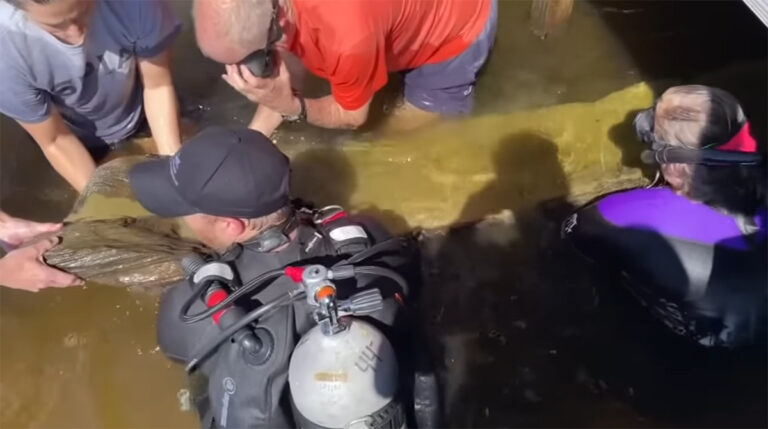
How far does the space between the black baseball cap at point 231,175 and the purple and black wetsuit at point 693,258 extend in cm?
142

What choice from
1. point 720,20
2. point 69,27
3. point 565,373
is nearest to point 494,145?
point 565,373

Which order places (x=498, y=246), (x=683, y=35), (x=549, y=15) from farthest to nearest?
(x=683, y=35)
(x=549, y=15)
(x=498, y=246)

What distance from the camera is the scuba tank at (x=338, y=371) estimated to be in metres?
1.66

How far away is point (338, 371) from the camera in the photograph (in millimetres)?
1665

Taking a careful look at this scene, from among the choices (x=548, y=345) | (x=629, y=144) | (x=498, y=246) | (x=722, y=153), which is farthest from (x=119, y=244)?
(x=629, y=144)

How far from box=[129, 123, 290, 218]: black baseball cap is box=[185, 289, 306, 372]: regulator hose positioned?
0.25 meters

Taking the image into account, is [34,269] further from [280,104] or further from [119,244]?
[280,104]

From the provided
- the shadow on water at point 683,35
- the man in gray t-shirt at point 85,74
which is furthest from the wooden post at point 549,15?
the man in gray t-shirt at point 85,74

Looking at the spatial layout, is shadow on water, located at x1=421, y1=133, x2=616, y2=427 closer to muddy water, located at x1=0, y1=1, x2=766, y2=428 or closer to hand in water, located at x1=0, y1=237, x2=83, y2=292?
muddy water, located at x1=0, y1=1, x2=766, y2=428

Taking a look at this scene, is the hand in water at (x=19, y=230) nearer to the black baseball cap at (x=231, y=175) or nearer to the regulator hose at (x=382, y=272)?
the black baseball cap at (x=231, y=175)

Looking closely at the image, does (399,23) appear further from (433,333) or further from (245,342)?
(245,342)

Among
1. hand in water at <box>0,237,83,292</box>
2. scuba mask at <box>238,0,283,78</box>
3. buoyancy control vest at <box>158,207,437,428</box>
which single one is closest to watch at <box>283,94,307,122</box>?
scuba mask at <box>238,0,283,78</box>

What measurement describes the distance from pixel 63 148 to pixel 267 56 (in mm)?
1001

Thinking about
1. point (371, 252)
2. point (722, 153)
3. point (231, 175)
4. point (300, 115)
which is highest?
point (231, 175)
